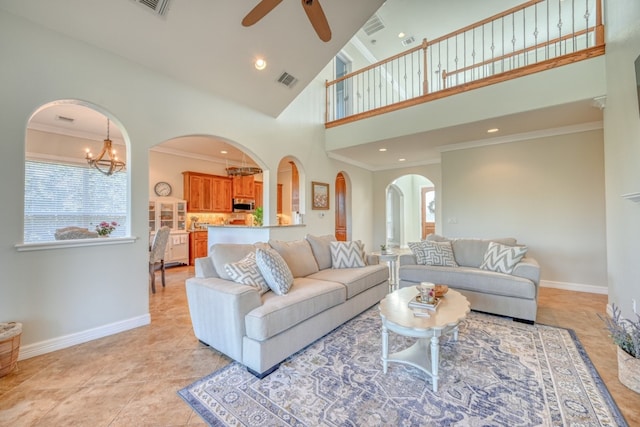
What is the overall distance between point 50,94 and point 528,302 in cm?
521

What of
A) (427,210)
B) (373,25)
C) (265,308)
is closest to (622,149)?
→ (265,308)

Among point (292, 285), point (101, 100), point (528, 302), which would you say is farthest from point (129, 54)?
point (528, 302)

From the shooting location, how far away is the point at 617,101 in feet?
9.20

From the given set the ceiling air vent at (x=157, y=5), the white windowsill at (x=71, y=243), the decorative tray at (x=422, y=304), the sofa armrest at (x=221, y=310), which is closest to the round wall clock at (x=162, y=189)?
the white windowsill at (x=71, y=243)

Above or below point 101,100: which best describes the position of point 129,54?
above

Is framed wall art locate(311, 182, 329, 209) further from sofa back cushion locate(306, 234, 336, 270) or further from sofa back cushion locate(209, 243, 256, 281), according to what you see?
sofa back cushion locate(209, 243, 256, 281)

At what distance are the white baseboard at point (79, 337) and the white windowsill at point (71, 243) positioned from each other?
33.3 inches

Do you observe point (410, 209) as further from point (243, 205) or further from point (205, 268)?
point (205, 268)

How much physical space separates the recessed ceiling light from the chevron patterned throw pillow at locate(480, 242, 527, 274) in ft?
12.9

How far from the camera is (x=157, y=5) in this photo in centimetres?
263

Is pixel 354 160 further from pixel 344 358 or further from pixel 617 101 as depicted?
pixel 344 358

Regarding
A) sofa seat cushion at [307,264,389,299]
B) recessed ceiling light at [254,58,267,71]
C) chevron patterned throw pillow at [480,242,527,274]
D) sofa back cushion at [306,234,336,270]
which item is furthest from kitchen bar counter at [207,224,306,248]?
chevron patterned throw pillow at [480,242,527,274]

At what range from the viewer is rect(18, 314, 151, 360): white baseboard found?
234cm

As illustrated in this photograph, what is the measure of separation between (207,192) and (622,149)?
7487mm
